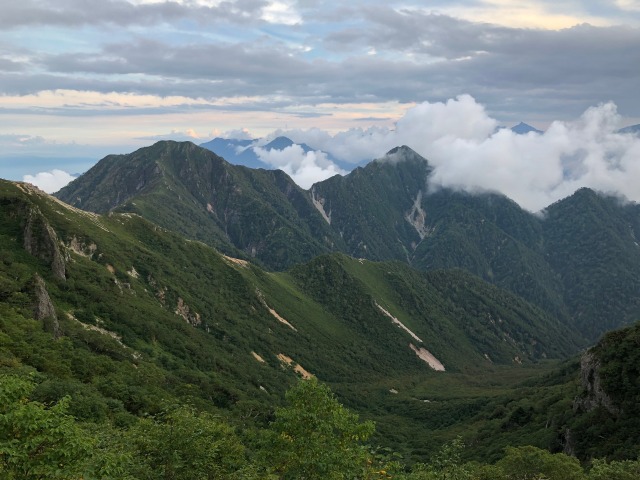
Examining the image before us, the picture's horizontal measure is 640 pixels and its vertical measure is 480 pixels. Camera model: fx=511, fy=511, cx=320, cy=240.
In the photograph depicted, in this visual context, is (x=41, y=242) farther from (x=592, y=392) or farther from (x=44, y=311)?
(x=592, y=392)

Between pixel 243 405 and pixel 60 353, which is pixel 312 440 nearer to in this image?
pixel 60 353

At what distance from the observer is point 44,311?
10931cm

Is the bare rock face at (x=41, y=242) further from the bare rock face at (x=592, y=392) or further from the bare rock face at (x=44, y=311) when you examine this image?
the bare rock face at (x=592, y=392)

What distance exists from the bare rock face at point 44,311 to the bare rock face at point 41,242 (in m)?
34.7

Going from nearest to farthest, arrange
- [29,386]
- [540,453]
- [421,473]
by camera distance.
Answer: [29,386], [421,473], [540,453]

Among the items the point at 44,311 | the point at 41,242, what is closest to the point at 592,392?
the point at 44,311

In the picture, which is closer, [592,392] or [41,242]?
[592,392]

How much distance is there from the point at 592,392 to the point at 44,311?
412 ft

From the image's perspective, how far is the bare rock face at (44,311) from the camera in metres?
105

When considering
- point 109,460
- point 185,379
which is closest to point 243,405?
point 185,379

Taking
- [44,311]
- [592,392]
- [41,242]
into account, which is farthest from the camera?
[41,242]

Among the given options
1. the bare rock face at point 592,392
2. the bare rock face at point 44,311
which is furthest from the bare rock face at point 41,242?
the bare rock face at point 592,392

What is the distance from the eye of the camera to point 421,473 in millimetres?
47438

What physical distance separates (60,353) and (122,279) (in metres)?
109
